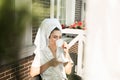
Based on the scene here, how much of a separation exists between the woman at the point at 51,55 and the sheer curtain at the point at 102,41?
3.58 feet

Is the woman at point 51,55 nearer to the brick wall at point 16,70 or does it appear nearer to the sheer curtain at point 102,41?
the brick wall at point 16,70

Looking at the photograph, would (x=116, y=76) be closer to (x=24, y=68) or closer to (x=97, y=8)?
(x=97, y=8)

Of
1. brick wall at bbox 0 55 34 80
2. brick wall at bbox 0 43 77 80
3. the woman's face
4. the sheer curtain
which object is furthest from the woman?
the sheer curtain

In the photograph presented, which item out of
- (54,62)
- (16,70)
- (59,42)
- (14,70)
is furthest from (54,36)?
(16,70)

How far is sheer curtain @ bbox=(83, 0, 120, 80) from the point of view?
0.28 meters

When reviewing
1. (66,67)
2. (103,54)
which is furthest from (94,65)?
(66,67)

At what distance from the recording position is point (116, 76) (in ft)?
0.97

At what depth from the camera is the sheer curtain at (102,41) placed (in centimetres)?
28

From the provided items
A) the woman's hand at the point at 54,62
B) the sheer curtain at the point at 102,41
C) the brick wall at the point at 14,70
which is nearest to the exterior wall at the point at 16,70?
the brick wall at the point at 14,70

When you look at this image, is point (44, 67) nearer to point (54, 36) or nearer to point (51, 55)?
point (51, 55)

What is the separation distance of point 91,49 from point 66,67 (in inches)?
45.3

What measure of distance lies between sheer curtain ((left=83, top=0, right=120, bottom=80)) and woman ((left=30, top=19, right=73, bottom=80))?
109cm

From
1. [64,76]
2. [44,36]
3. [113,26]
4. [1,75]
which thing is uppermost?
[113,26]

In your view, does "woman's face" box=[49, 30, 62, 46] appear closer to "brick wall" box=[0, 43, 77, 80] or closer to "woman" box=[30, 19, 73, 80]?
"woman" box=[30, 19, 73, 80]
